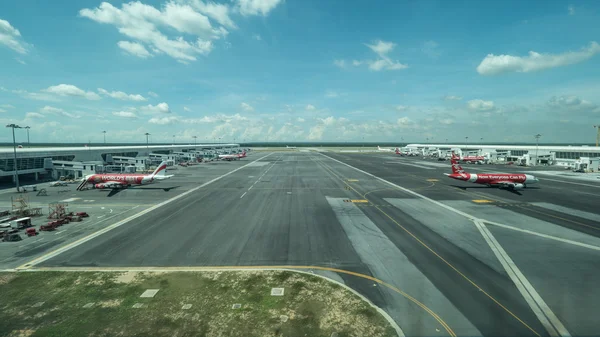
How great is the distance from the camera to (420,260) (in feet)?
78.3

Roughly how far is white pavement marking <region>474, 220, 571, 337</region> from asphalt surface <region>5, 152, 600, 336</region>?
9 cm

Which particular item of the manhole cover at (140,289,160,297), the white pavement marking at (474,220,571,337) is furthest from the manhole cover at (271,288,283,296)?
the white pavement marking at (474,220,571,337)

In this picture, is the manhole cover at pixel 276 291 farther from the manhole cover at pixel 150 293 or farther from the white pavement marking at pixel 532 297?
the white pavement marking at pixel 532 297

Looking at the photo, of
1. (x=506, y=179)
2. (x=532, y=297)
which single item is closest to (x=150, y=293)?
(x=532, y=297)

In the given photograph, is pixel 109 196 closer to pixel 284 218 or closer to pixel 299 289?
pixel 284 218

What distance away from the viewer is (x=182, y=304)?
57.6 feet

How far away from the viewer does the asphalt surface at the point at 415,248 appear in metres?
17.0

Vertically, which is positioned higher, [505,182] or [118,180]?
[118,180]

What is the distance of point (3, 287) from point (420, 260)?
3485 centimetres

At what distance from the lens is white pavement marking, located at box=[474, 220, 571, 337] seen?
50.5 feet

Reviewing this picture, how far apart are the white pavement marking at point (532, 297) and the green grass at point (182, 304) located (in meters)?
10.2

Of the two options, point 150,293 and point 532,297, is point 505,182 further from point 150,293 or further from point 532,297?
point 150,293

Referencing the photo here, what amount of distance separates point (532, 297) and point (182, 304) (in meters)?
24.9

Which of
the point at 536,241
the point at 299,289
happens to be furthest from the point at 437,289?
the point at 536,241
